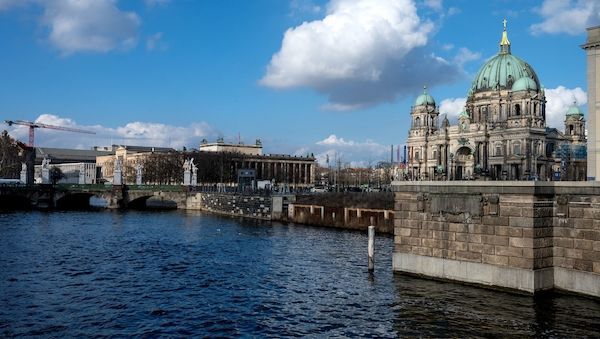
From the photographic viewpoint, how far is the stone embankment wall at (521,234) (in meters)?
27.2

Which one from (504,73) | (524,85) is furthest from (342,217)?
(504,73)

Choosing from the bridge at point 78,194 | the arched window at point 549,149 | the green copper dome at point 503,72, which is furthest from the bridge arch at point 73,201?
the arched window at point 549,149

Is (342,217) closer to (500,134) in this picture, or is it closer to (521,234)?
(521,234)

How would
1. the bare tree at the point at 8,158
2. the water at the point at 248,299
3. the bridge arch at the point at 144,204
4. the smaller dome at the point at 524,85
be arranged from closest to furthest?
the water at the point at 248,299 → the bridge arch at the point at 144,204 → the smaller dome at the point at 524,85 → the bare tree at the point at 8,158

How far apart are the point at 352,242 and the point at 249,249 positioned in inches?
432

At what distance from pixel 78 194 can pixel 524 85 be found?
109 meters

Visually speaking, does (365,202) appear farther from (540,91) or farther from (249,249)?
(540,91)

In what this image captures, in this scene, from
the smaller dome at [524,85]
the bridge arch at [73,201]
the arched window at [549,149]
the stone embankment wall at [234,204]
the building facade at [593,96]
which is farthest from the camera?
the smaller dome at [524,85]

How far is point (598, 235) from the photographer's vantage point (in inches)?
1048

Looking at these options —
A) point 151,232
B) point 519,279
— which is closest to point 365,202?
point 151,232

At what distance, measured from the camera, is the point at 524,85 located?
142125mm

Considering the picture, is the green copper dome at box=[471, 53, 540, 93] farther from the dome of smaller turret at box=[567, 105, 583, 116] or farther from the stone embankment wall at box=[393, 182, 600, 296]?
the stone embankment wall at box=[393, 182, 600, 296]

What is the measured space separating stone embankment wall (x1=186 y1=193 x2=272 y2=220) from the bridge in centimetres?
401

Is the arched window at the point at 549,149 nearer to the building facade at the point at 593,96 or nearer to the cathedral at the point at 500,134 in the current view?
the cathedral at the point at 500,134
